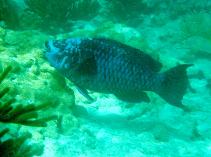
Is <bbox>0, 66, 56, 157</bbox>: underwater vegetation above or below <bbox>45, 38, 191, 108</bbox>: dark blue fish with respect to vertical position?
above

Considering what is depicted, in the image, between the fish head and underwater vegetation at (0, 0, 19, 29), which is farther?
underwater vegetation at (0, 0, 19, 29)

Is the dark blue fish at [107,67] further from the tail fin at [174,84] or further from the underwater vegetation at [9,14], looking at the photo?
the underwater vegetation at [9,14]

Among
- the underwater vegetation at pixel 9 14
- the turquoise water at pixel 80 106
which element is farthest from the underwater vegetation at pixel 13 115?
the underwater vegetation at pixel 9 14

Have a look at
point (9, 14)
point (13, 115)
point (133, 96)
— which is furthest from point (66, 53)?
point (9, 14)

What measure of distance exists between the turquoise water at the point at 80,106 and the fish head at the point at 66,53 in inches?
27.1

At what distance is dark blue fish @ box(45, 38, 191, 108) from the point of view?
4.45m

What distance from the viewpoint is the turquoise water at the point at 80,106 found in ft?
14.2

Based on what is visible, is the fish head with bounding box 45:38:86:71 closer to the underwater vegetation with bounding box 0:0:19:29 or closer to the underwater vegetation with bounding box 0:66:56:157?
the underwater vegetation with bounding box 0:66:56:157

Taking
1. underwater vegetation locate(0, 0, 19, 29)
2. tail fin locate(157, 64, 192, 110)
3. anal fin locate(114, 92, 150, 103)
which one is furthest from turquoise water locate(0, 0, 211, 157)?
tail fin locate(157, 64, 192, 110)

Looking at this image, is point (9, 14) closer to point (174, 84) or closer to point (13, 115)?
point (174, 84)

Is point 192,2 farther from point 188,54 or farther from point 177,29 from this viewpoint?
point 188,54

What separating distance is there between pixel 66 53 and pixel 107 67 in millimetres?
588

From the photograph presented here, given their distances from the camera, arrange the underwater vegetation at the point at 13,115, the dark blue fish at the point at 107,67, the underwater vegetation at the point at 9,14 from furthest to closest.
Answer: the underwater vegetation at the point at 9,14 < the dark blue fish at the point at 107,67 < the underwater vegetation at the point at 13,115

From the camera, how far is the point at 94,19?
10430 millimetres
